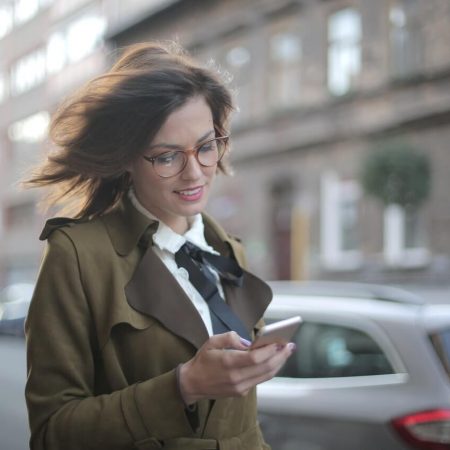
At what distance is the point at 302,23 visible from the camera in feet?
61.8

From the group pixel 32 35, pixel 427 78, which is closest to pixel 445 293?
pixel 427 78

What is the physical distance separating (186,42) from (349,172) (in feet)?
26.2

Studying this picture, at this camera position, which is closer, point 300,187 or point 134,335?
point 134,335

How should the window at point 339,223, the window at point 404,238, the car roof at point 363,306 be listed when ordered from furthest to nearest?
1. the window at point 339,223
2. the window at point 404,238
3. the car roof at point 363,306

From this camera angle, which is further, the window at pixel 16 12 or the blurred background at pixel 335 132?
the window at pixel 16 12

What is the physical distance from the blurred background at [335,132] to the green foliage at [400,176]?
22 mm

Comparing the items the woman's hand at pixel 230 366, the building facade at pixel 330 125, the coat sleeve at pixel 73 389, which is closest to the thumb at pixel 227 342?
the woman's hand at pixel 230 366

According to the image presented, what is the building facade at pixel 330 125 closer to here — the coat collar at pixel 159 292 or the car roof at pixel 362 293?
the car roof at pixel 362 293

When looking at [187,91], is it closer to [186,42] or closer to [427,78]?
[427,78]

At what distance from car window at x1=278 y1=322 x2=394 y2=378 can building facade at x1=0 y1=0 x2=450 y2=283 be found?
10.4m

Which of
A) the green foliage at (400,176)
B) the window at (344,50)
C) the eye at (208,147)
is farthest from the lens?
the window at (344,50)

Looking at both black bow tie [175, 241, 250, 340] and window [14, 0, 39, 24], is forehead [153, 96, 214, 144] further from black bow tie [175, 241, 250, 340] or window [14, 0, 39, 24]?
window [14, 0, 39, 24]

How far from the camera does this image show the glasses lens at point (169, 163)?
185 cm

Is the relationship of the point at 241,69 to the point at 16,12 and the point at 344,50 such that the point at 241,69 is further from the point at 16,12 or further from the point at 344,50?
the point at 16,12
